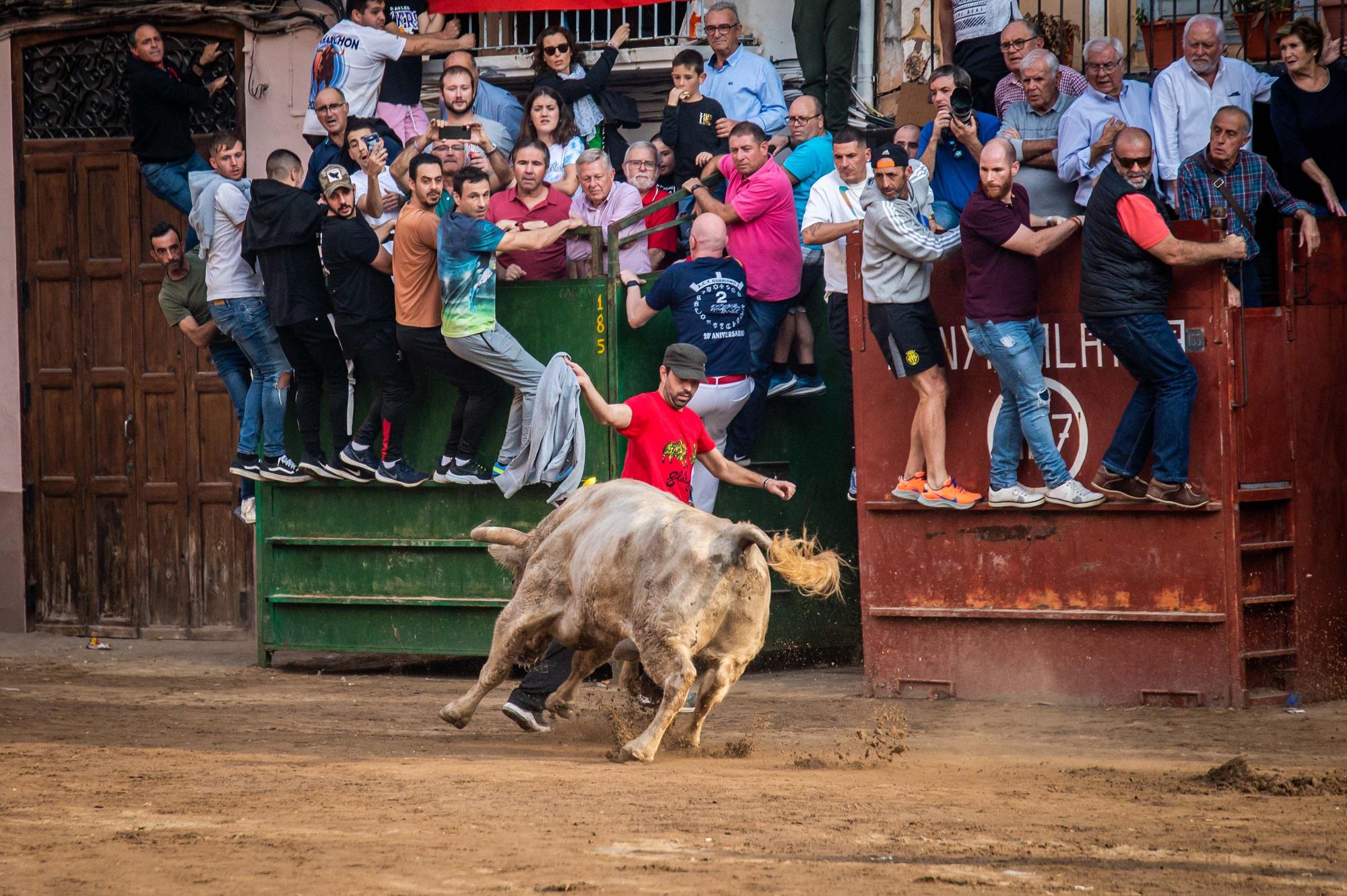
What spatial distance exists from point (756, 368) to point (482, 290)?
1.94m

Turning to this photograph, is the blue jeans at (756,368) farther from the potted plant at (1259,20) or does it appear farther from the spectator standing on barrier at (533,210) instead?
the potted plant at (1259,20)

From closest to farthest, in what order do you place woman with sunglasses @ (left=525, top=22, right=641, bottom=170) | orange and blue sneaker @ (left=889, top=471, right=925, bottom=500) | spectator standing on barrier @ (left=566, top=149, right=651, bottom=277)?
orange and blue sneaker @ (left=889, top=471, right=925, bottom=500), spectator standing on barrier @ (left=566, top=149, right=651, bottom=277), woman with sunglasses @ (left=525, top=22, right=641, bottom=170)

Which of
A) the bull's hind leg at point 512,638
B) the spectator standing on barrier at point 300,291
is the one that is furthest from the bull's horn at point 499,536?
the spectator standing on barrier at point 300,291

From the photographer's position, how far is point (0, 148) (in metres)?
15.0

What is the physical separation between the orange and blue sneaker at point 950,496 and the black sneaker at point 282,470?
4656 mm

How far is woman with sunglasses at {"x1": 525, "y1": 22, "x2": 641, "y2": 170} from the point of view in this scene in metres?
13.0

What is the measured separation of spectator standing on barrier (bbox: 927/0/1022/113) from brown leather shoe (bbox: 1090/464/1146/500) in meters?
3.45

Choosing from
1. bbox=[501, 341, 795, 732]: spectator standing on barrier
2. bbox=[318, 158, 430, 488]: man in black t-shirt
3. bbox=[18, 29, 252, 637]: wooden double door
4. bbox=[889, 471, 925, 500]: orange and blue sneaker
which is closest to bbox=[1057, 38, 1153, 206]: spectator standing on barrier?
bbox=[889, 471, 925, 500]: orange and blue sneaker

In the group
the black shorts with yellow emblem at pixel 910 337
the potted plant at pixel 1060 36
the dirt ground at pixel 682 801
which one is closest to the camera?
the dirt ground at pixel 682 801

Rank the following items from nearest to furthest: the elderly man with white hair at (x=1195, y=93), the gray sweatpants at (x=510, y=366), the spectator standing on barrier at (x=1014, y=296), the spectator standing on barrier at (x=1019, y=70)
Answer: the spectator standing on barrier at (x=1014, y=296) < the elderly man with white hair at (x=1195, y=93) < the gray sweatpants at (x=510, y=366) < the spectator standing on barrier at (x=1019, y=70)

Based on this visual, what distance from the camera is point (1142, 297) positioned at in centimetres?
936

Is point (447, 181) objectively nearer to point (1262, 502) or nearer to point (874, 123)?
point (874, 123)

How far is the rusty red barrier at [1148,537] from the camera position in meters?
9.55

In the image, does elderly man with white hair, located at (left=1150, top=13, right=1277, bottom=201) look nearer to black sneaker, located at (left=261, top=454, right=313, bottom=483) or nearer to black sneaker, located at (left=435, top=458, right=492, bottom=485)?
black sneaker, located at (left=435, top=458, right=492, bottom=485)
